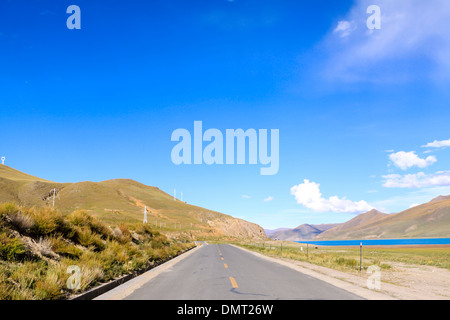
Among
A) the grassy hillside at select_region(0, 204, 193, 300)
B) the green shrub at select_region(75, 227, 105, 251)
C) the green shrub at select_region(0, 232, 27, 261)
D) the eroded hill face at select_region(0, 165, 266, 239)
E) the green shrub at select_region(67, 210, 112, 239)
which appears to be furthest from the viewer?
the eroded hill face at select_region(0, 165, 266, 239)

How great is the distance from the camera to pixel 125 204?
461 ft

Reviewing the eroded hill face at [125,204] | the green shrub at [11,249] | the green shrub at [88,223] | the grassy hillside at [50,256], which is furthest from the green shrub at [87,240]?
the eroded hill face at [125,204]

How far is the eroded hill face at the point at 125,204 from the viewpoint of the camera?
12769cm

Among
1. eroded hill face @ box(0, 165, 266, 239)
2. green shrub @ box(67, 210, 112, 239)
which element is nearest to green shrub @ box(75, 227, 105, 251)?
green shrub @ box(67, 210, 112, 239)

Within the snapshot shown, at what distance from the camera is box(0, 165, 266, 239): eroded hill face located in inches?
5027

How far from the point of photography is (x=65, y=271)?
30.7 ft

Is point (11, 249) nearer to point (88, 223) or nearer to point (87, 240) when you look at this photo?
point (87, 240)

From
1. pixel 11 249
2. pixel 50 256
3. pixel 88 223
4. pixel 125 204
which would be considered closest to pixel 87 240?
pixel 88 223

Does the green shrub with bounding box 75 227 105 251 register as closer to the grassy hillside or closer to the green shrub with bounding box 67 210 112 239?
the grassy hillside

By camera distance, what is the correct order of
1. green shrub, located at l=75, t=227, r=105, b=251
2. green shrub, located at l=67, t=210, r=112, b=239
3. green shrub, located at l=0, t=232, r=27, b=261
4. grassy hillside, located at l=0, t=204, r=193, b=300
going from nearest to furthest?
1. grassy hillside, located at l=0, t=204, r=193, b=300
2. green shrub, located at l=0, t=232, r=27, b=261
3. green shrub, located at l=75, t=227, r=105, b=251
4. green shrub, located at l=67, t=210, r=112, b=239
